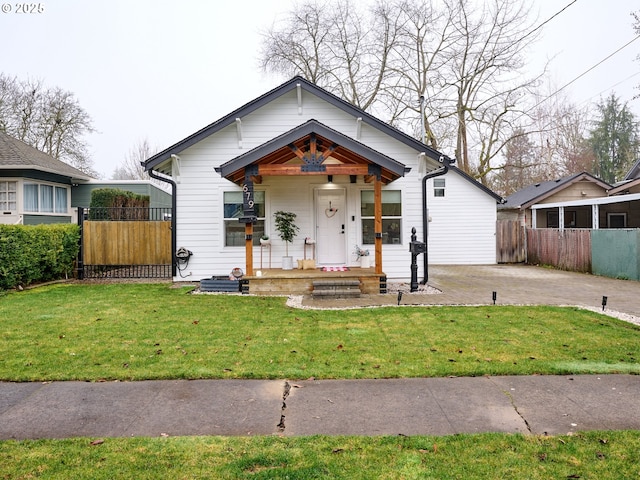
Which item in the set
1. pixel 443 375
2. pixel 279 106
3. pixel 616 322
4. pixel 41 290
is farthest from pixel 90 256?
pixel 616 322

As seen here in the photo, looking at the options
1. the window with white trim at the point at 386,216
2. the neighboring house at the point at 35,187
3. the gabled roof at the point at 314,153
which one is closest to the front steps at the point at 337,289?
the window with white trim at the point at 386,216

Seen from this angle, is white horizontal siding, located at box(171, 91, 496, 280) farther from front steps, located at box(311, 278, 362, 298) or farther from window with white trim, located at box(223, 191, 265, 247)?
front steps, located at box(311, 278, 362, 298)

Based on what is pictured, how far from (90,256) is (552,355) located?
1237 centimetres

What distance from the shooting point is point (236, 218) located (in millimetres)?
10977

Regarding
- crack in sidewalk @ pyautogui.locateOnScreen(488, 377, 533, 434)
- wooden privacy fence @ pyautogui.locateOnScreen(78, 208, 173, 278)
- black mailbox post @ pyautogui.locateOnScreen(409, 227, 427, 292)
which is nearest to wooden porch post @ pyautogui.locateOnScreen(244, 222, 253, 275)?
black mailbox post @ pyautogui.locateOnScreen(409, 227, 427, 292)

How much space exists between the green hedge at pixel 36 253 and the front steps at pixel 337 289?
23.7ft

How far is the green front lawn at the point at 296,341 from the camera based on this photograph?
450cm

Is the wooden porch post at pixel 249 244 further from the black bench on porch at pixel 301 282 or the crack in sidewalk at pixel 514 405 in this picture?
the crack in sidewalk at pixel 514 405

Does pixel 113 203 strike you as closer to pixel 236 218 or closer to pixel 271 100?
pixel 236 218

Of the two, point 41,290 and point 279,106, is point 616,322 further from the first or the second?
point 41,290

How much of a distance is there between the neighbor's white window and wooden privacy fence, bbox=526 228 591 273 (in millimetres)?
19626

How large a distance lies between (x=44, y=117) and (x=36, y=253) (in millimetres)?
20207

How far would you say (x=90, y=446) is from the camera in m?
2.90

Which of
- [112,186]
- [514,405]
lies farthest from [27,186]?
[514,405]
